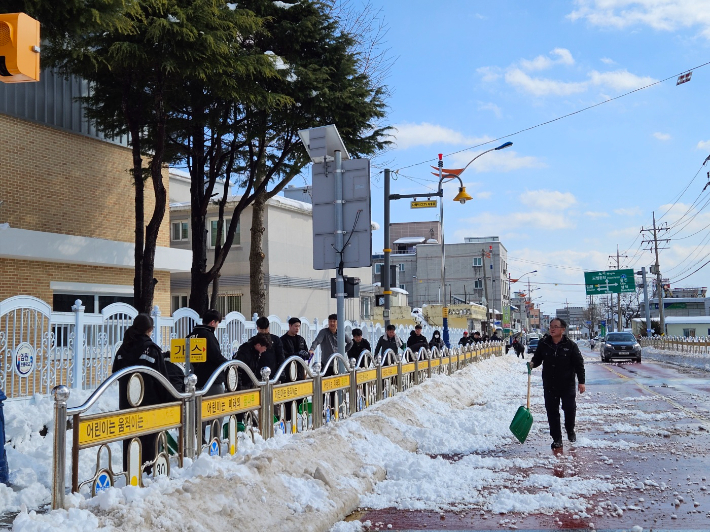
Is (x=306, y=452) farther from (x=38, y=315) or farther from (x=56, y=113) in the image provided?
(x=56, y=113)

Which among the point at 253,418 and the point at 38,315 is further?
the point at 38,315

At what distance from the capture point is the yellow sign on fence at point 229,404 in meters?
6.32

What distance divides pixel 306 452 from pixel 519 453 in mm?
3575

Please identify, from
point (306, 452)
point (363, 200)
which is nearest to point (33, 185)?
point (363, 200)

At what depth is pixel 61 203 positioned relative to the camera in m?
20.6

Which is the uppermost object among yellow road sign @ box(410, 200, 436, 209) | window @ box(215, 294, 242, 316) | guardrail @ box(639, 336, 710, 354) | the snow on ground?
yellow road sign @ box(410, 200, 436, 209)

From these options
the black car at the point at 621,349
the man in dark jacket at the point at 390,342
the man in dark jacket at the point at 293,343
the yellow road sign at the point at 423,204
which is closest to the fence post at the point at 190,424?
the man in dark jacket at the point at 293,343

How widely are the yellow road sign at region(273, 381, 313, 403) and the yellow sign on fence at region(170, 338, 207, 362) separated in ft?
2.95

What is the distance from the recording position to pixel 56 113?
20.5m

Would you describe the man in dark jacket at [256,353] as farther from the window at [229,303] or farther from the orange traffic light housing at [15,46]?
the window at [229,303]

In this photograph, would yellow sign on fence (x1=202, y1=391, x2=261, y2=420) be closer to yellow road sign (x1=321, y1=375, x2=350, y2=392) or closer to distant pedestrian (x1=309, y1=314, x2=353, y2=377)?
yellow road sign (x1=321, y1=375, x2=350, y2=392)

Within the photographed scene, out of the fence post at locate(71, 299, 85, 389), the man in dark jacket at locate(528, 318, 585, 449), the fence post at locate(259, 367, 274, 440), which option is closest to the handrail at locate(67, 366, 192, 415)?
the fence post at locate(259, 367, 274, 440)

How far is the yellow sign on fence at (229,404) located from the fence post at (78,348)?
554 cm

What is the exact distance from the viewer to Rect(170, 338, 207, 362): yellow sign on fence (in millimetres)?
7902
